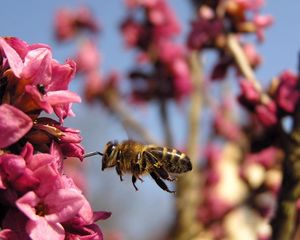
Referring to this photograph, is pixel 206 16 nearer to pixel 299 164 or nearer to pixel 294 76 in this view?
pixel 294 76

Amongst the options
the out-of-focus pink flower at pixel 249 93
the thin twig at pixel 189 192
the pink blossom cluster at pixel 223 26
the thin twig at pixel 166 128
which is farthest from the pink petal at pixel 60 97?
the thin twig at pixel 166 128

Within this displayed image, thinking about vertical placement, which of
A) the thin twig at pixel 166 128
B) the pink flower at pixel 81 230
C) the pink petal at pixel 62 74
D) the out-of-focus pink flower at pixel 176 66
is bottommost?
the thin twig at pixel 166 128

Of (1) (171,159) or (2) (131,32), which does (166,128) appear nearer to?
(2) (131,32)

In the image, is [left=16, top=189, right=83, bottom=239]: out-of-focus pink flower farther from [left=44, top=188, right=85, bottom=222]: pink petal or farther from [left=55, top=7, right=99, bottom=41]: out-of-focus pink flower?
[left=55, top=7, right=99, bottom=41]: out-of-focus pink flower

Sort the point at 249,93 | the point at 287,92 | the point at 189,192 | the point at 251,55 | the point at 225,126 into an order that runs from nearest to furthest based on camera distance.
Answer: the point at 287,92, the point at 249,93, the point at 251,55, the point at 189,192, the point at 225,126

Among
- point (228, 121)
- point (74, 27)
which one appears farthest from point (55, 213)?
point (74, 27)

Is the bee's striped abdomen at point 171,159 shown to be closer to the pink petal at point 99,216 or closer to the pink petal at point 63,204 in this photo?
the pink petal at point 99,216

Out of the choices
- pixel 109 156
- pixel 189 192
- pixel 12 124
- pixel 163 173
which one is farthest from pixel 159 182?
pixel 189 192
